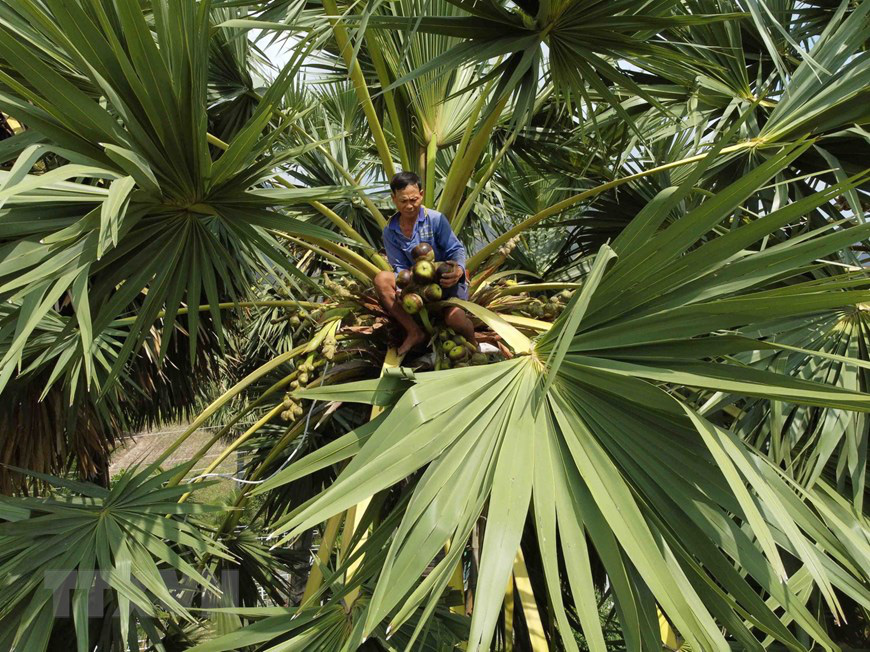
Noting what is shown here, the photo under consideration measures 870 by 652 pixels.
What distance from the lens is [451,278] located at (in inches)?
94.0

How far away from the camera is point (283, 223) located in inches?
78.0

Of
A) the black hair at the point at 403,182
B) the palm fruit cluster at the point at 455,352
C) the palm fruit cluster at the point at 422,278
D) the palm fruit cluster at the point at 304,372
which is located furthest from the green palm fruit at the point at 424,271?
the palm fruit cluster at the point at 304,372

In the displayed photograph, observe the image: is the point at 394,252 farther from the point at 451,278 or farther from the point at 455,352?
the point at 455,352

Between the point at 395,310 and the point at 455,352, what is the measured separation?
0.29 meters

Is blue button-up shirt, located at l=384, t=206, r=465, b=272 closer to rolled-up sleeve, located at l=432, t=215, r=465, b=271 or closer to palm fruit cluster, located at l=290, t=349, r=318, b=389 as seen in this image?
rolled-up sleeve, located at l=432, t=215, r=465, b=271

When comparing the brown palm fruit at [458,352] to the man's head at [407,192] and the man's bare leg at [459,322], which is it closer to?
the man's bare leg at [459,322]

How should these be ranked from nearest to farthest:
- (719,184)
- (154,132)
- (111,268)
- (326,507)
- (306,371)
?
(326,507)
(154,132)
(111,268)
(306,371)
(719,184)

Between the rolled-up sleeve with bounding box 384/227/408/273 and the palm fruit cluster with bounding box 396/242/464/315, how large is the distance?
0.27 m

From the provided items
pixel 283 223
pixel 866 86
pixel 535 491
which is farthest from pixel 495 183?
pixel 535 491

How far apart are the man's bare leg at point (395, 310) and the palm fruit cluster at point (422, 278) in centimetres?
11

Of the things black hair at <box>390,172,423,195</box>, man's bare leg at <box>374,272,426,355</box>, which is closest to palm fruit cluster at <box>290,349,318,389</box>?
man's bare leg at <box>374,272,426,355</box>

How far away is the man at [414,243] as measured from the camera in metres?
2.49

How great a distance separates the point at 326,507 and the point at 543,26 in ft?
5.44

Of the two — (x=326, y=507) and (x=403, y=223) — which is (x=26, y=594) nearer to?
(x=326, y=507)
